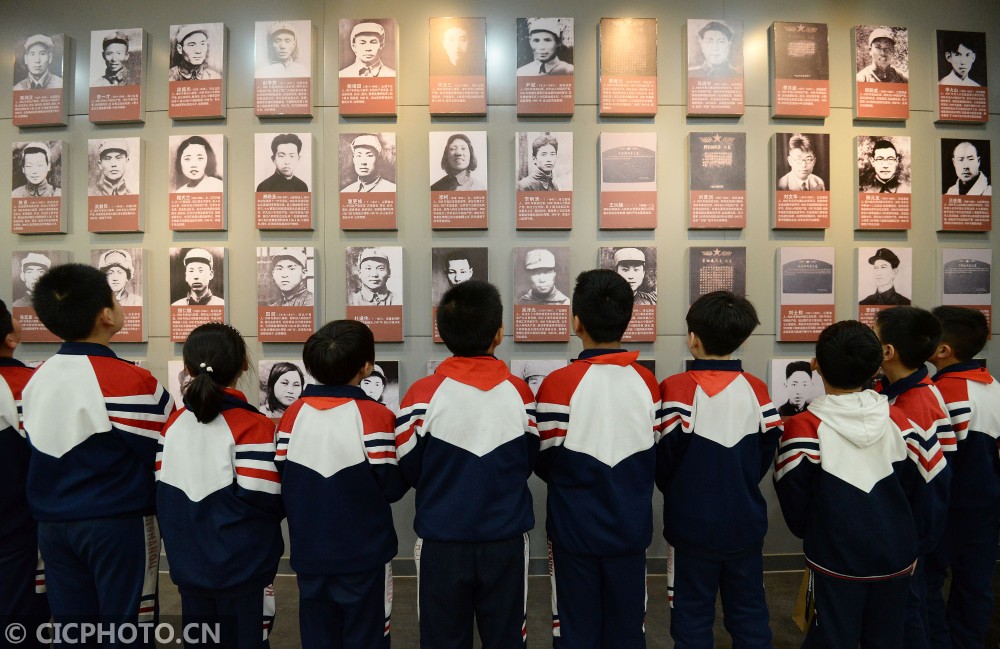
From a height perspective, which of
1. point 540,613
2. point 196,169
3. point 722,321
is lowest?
point 540,613

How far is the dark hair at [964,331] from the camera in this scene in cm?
221

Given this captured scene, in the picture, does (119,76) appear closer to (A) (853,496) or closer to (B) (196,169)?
(B) (196,169)

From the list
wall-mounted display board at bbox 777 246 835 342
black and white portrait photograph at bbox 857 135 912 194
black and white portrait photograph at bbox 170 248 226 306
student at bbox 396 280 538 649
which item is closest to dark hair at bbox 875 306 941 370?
wall-mounted display board at bbox 777 246 835 342

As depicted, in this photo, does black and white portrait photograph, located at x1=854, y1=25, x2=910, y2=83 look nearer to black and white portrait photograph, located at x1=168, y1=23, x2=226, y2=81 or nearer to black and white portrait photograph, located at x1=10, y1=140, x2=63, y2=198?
black and white portrait photograph, located at x1=168, y1=23, x2=226, y2=81

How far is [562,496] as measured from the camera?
5.80ft

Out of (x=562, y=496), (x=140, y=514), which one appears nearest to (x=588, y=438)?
(x=562, y=496)

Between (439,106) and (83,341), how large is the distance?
202cm

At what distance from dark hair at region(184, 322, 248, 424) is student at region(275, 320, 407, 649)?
0.77 feet

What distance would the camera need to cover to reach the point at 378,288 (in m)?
2.88

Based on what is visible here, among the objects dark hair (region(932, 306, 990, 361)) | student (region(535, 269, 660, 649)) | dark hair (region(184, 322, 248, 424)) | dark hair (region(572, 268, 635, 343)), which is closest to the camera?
dark hair (region(184, 322, 248, 424))

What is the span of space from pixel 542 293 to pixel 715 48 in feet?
5.63

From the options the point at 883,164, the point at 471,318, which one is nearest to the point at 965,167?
the point at 883,164

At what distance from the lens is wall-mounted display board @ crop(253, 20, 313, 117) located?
2877 millimetres

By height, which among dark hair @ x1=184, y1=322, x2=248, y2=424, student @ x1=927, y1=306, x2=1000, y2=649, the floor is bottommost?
the floor
